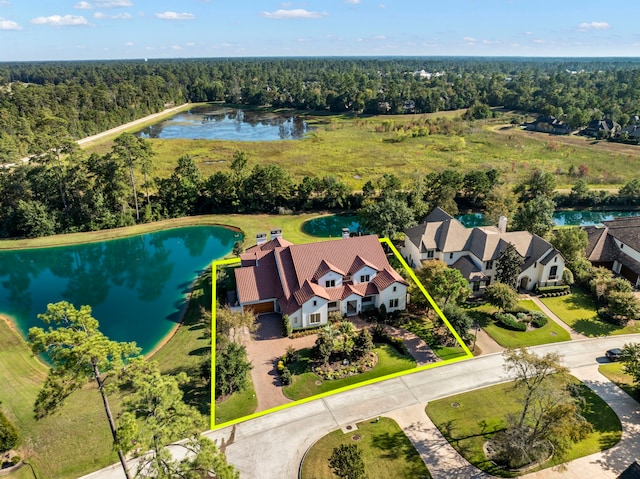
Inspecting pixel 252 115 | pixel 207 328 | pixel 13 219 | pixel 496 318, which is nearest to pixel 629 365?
pixel 496 318

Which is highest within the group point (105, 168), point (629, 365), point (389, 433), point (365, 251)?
point (105, 168)

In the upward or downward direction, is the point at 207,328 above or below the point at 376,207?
below

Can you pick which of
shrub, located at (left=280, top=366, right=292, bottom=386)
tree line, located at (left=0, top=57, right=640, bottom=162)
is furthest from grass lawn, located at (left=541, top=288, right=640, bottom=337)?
tree line, located at (left=0, top=57, right=640, bottom=162)

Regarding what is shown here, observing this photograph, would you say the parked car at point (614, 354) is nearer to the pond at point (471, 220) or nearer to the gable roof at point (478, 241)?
the gable roof at point (478, 241)

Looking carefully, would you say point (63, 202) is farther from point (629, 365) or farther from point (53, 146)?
point (629, 365)

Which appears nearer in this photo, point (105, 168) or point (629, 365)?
point (629, 365)

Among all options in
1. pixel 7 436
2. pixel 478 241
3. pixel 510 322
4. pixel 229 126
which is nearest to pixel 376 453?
pixel 510 322

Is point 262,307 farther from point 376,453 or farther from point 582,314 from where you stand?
point 582,314

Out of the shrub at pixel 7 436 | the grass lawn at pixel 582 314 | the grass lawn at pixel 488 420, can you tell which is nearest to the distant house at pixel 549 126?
the grass lawn at pixel 582 314
